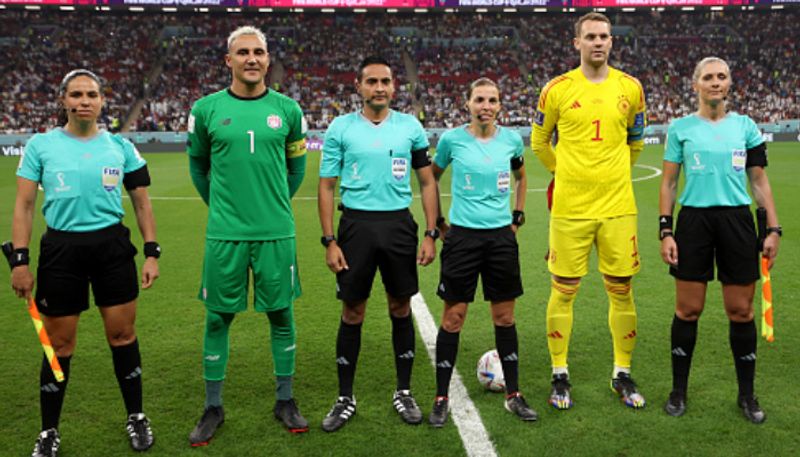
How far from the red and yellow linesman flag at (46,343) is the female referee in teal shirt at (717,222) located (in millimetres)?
3823

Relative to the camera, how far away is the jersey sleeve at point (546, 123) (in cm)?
475

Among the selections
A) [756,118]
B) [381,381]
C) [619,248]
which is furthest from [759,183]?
[756,118]

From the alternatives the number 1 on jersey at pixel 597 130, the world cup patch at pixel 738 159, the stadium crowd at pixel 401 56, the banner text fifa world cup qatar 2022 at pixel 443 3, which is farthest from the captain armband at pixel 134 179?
the banner text fifa world cup qatar 2022 at pixel 443 3

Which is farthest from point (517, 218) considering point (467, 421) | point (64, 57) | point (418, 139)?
point (64, 57)

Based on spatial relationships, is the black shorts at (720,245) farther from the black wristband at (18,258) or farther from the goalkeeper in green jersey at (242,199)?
the black wristband at (18,258)

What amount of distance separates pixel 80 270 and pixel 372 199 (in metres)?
1.79

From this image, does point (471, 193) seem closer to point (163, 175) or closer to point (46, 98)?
point (163, 175)

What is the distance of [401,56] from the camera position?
45.5m

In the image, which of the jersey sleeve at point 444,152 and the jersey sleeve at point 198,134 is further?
the jersey sleeve at point 444,152

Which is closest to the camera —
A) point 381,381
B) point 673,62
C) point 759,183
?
point 759,183

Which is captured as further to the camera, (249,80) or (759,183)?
(759,183)

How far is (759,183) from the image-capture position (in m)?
4.48

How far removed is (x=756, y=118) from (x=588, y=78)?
39.4 metres

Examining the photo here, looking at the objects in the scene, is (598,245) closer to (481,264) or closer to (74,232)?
(481,264)
